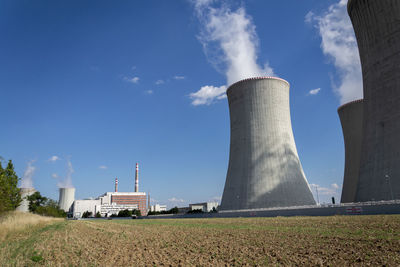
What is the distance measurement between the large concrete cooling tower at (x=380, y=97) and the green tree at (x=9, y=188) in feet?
82.3

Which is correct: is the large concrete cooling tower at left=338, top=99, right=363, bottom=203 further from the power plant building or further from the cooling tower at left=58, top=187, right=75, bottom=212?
the power plant building

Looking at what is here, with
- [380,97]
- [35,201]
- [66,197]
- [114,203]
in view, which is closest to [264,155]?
[380,97]

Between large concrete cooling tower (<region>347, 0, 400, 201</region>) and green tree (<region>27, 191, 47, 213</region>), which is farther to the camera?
green tree (<region>27, 191, 47, 213</region>)

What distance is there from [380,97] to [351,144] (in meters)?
15.8

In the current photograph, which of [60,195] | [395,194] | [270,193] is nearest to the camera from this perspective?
[395,194]

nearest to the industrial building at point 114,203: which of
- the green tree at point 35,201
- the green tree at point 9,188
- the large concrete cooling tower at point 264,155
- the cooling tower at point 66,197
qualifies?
the cooling tower at point 66,197

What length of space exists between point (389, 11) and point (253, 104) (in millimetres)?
13749

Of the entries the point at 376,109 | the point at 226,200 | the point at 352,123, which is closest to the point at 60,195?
the point at 226,200

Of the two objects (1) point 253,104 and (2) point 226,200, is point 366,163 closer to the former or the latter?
(1) point 253,104

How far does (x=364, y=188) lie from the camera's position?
1925 centimetres

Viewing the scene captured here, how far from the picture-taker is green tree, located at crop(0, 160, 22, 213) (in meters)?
18.9

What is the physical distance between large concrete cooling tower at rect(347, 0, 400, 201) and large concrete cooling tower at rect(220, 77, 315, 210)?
8492mm

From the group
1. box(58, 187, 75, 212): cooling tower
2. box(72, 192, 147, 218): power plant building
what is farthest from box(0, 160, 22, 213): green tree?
box(72, 192, 147, 218): power plant building

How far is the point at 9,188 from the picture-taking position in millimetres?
20406
